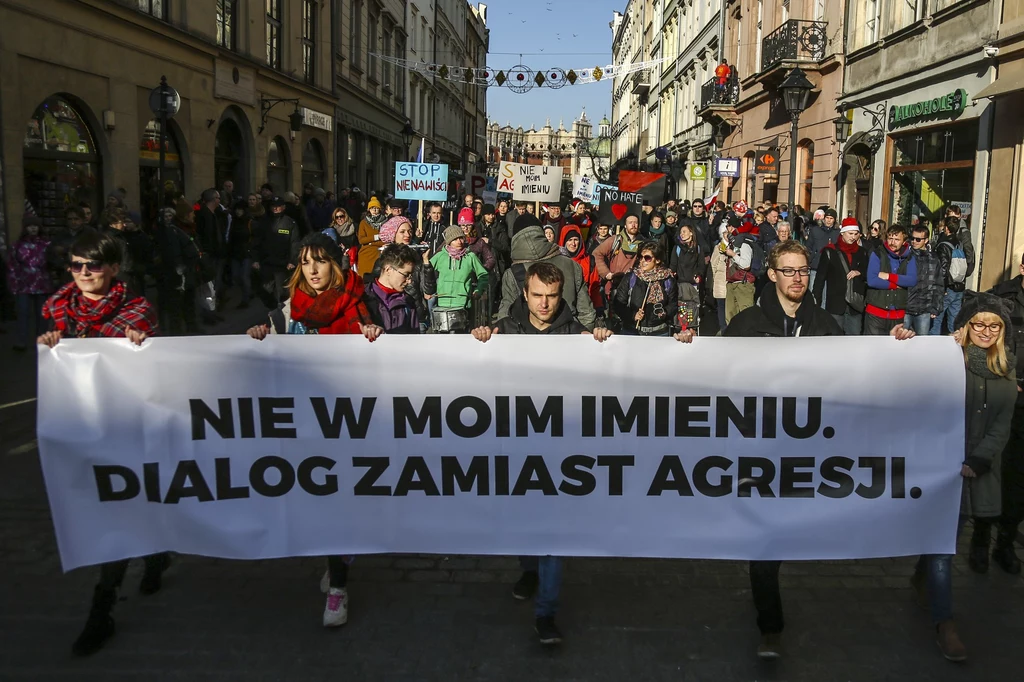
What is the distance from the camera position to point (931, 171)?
1725 cm

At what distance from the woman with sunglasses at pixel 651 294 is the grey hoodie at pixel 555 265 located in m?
0.39

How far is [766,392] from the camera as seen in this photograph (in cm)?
410

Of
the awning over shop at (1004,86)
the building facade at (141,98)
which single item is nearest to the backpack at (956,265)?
the awning over shop at (1004,86)

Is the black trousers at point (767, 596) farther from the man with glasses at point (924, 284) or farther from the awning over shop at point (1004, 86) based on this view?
the awning over shop at point (1004, 86)

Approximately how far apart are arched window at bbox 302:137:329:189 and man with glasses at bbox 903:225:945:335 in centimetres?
2144

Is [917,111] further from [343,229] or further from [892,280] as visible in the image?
[343,229]

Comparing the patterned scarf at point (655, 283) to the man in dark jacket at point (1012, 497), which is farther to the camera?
the patterned scarf at point (655, 283)

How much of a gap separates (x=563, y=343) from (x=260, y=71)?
21058 mm

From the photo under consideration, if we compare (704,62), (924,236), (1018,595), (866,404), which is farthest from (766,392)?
(704,62)

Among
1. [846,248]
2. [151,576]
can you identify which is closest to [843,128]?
[846,248]

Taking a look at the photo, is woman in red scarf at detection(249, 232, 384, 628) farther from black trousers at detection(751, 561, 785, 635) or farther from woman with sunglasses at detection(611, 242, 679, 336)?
woman with sunglasses at detection(611, 242, 679, 336)

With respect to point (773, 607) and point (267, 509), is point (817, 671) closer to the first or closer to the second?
point (773, 607)

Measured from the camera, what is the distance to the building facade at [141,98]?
13602 mm

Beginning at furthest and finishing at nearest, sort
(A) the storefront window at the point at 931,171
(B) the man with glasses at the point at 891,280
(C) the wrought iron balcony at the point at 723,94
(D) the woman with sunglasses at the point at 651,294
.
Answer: (C) the wrought iron balcony at the point at 723,94 → (A) the storefront window at the point at 931,171 → (B) the man with glasses at the point at 891,280 → (D) the woman with sunglasses at the point at 651,294
